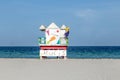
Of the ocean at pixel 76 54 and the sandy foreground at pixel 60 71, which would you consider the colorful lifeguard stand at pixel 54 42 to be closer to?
the sandy foreground at pixel 60 71

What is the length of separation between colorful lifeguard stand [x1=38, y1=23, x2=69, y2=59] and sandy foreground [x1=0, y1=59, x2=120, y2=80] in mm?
3837

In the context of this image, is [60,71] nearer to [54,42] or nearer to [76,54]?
[54,42]

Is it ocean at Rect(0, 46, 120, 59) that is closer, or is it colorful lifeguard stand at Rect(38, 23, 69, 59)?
colorful lifeguard stand at Rect(38, 23, 69, 59)

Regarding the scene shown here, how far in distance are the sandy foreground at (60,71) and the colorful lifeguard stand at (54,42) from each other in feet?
12.6

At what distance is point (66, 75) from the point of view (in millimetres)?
9977

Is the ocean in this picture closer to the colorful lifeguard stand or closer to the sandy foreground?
the colorful lifeguard stand

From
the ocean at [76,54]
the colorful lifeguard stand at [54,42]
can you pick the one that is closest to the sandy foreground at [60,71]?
the colorful lifeguard stand at [54,42]

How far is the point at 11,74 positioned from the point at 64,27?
6.50m

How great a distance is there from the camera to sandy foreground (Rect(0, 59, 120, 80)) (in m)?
9.66

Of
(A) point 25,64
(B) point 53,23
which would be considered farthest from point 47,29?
(A) point 25,64

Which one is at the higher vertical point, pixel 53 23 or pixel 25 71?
pixel 53 23

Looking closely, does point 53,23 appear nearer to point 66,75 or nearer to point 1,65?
point 1,65

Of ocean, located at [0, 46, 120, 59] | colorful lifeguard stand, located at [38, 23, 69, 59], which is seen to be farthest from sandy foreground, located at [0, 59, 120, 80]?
ocean, located at [0, 46, 120, 59]

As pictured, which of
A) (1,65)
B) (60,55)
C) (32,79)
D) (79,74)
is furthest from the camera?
(60,55)
